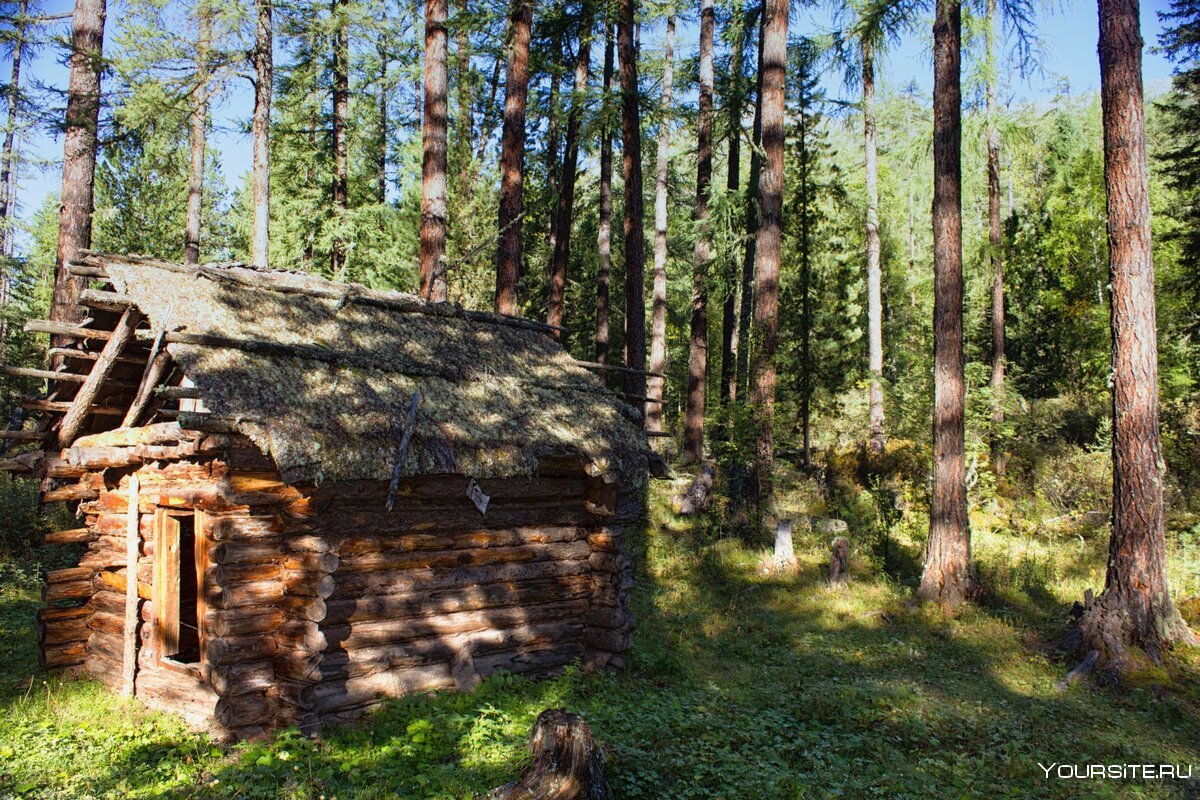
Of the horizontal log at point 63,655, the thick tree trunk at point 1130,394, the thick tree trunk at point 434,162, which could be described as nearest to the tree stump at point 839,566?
the thick tree trunk at point 1130,394

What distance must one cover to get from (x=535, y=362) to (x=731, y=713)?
5.45 m

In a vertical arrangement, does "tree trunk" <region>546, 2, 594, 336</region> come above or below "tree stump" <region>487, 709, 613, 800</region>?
above

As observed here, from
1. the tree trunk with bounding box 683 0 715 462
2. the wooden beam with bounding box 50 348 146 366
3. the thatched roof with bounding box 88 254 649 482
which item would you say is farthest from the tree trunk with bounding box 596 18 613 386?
the wooden beam with bounding box 50 348 146 366

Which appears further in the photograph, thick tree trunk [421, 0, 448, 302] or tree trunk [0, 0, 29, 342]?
tree trunk [0, 0, 29, 342]

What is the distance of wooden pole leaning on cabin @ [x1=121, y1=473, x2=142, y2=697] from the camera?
8.94m

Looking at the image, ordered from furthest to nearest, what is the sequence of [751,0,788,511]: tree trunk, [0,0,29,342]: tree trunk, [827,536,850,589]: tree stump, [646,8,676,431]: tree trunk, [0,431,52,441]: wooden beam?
[0,0,29,342]: tree trunk
[646,8,676,431]: tree trunk
[751,0,788,511]: tree trunk
[827,536,850,589]: tree stump
[0,431,52,441]: wooden beam

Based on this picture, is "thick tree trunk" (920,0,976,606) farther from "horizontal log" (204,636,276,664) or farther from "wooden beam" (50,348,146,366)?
"wooden beam" (50,348,146,366)

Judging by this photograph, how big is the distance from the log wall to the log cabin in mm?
26

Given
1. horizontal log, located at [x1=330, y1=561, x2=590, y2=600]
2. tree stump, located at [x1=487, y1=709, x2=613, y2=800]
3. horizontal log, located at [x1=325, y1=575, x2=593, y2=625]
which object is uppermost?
horizontal log, located at [x1=330, y1=561, x2=590, y2=600]

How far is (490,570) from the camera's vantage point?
31.3 feet

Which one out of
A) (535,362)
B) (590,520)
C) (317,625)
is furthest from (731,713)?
(535,362)

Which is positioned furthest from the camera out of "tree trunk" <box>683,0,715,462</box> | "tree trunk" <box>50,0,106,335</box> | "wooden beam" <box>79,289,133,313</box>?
"tree trunk" <box>683,0,715,462</box>

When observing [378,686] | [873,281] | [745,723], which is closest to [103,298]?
[378,686]

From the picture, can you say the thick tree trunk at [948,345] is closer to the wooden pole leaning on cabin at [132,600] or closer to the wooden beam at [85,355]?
the wooden pole leaning on cabin at [132,600]
